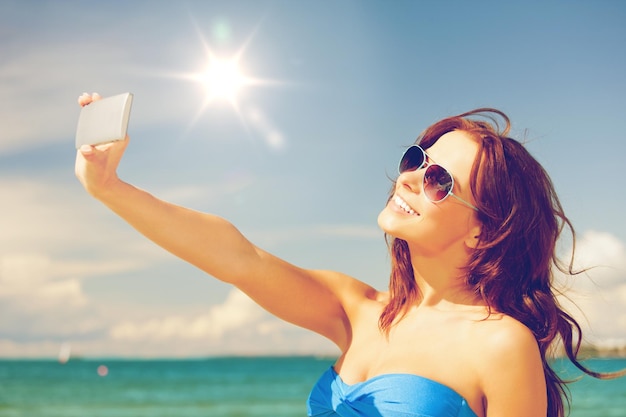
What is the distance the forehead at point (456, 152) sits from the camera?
2781 mm

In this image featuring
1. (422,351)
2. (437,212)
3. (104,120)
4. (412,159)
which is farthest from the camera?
(412,159)

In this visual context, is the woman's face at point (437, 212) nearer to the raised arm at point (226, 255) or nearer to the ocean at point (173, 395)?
the raised arm at point (226, 255)

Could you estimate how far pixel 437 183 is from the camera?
9.05ft

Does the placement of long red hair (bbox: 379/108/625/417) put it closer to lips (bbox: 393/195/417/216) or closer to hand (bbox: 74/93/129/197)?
lips (bbox: 393/195/417/216)

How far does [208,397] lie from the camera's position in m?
28.3

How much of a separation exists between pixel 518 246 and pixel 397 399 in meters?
0.70

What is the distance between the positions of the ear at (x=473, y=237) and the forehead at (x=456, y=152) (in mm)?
194

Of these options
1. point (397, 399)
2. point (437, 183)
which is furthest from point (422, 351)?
point (437, 183)

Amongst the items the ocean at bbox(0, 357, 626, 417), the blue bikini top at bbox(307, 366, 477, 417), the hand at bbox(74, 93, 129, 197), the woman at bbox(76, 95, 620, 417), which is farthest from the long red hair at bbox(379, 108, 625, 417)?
the ocean at bbox(0, 357, 626, 417)

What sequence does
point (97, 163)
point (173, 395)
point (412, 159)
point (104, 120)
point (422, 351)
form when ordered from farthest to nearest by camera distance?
1. point (173, 395)
2. point (412, 159)
3. point (422, 351)
4. point (97, 163)
5. point (104, 120)

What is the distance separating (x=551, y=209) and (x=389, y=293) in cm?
68

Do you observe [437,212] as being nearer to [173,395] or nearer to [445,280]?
[445,280]

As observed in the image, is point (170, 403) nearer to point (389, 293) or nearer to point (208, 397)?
point (208, 397)

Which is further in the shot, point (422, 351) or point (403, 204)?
point (403, 204)
